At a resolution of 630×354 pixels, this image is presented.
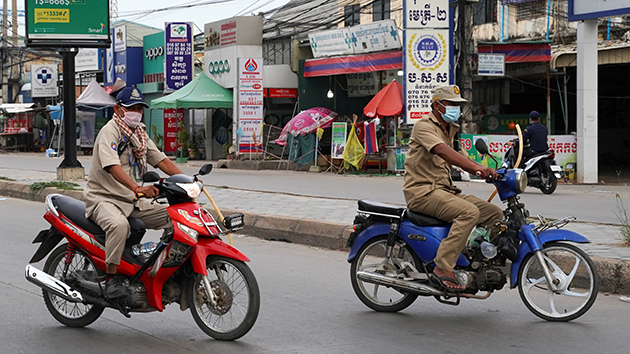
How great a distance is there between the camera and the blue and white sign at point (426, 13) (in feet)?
64.6

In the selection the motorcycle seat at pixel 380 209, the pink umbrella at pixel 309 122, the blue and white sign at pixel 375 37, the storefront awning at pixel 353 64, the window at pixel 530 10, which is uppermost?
the window at pixel 530 10

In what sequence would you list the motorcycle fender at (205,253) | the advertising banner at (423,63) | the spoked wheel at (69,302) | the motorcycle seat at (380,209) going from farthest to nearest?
the advertising banner at (423,63)
the motorcycle seat at (380,209)
the spoked wheel at (69,302)
the motorcycle fender at (205,253)

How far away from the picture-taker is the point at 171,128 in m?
32.4

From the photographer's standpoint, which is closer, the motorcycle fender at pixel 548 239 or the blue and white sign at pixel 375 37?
the motorcycle fender at pixel 548 239

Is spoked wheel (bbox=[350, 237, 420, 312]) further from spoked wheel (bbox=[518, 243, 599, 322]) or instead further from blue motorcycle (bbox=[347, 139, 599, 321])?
spoked wheel (bbox=[518, 243, 599, 322])

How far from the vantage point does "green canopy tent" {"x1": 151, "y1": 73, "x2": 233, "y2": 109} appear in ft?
88.0

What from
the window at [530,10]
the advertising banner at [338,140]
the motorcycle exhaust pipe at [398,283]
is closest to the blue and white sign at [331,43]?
the advertising banner at [338,140]

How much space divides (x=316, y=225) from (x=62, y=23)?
36.2ft

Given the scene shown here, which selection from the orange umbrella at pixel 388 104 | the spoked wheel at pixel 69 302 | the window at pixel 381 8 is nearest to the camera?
the spoked wheel at pixel 69 302

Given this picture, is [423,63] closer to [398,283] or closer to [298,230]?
[298,230]

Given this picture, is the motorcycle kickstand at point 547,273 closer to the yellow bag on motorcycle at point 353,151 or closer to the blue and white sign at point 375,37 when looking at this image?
the yellow bag on motorcycle at point 353,151

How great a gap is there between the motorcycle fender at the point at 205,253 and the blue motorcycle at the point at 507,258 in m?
1.41

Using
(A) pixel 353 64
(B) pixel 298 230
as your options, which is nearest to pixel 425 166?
(B) pixel 298 230

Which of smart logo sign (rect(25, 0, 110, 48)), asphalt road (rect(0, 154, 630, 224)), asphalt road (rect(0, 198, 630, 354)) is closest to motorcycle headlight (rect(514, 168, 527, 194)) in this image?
asphalt road (rect(0, 198, 630, 354))
